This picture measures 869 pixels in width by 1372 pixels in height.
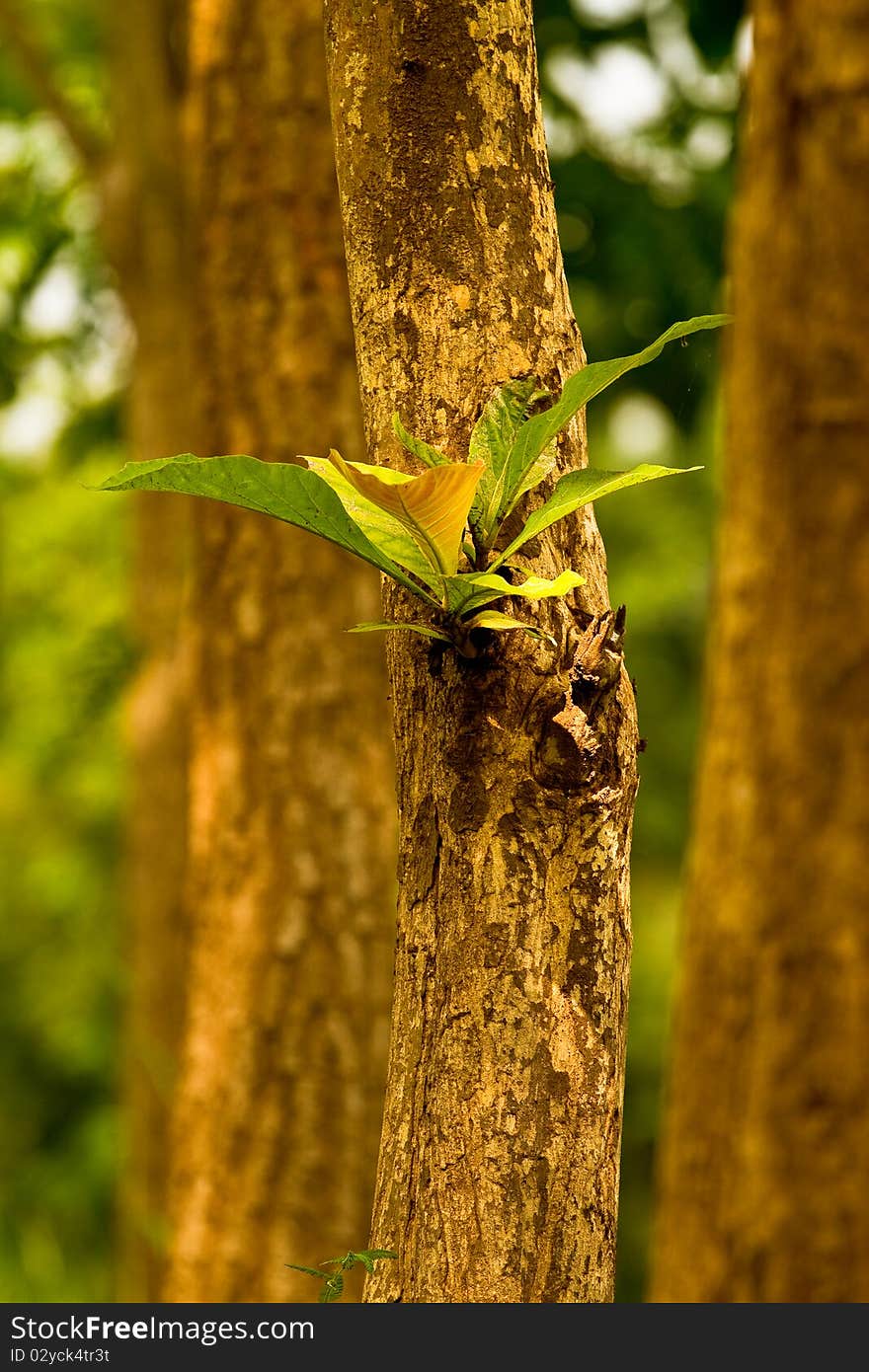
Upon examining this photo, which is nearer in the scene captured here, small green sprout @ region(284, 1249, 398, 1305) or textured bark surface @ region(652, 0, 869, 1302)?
small green sprout @ region(284, 1249, 398, 1305)

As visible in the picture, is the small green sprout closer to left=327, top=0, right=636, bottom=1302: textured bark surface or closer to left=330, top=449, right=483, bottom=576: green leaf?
left=327, top=0, right=636, bottom=1302: textured bark surface

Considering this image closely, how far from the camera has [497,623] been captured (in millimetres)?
708

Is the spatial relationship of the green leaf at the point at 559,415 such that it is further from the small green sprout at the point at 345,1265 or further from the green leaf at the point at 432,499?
the small green sprout at the point at 345,1265

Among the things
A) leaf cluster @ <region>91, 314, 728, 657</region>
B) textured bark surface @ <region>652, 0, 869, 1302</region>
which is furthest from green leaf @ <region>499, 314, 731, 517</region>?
textured bark surface @ <region>652, 0, 869, 1302</region>

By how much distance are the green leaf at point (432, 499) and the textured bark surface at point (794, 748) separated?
3.10 ft

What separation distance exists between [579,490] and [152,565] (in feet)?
10.7

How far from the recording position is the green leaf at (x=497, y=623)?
2.31 feet

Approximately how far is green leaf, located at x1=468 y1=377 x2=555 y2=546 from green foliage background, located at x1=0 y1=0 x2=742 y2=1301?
1.57 ft

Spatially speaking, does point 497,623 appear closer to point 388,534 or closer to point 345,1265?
point 388,534

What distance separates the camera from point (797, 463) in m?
1.57

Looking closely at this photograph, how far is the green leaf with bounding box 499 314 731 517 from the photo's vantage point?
734 mm

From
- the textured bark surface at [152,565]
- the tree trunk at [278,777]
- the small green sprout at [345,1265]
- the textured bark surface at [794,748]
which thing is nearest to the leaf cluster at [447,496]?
the small green sprout at [345,1265]

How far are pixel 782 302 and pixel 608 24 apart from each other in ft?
6.79
